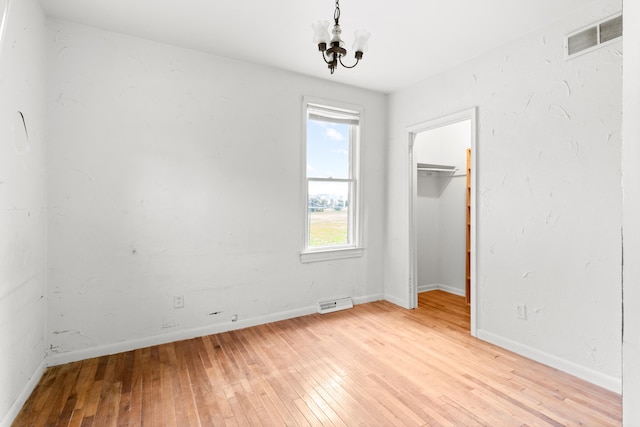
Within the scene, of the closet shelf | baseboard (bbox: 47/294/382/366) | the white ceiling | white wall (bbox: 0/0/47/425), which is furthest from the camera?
the closet shelf

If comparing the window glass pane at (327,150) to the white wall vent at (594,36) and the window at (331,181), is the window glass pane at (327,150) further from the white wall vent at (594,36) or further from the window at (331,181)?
the white wall vent at (594,36)

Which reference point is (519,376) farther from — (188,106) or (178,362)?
(188,106)

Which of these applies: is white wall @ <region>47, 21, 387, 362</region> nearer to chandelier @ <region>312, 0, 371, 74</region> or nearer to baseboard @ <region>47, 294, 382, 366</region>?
baseboard @ <region>47, 294, 382, 366</region>

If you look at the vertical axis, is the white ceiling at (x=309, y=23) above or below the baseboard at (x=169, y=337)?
above

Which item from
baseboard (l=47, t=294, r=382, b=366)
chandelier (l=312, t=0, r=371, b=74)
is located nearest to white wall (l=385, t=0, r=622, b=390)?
chandelier (l=312, t=0, r=371, b=74)

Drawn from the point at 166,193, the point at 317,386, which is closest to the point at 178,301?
the point at 166,193

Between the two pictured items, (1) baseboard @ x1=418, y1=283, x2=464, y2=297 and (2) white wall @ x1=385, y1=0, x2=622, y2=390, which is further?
(1) baseboard @ x1=418, y1=283, x2=464, y2=297

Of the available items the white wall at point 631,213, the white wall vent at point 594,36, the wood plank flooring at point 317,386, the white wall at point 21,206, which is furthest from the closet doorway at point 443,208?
the white wall at point 631,213

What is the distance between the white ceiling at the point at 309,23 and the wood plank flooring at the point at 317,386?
2.75 m

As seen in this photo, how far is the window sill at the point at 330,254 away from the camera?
3803 millimetres

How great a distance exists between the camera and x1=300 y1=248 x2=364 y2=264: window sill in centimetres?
380

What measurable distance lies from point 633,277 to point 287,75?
3669 mm

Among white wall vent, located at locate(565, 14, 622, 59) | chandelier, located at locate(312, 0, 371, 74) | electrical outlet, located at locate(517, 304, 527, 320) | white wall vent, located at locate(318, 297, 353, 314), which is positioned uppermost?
white wall vent, located at locate(565, 14, 622, 59)

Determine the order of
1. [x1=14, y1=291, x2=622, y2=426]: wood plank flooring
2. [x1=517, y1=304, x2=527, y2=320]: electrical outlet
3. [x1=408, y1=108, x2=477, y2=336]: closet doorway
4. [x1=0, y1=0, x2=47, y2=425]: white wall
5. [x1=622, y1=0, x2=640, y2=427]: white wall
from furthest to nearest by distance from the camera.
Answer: [x1=408, y1=108, x2=477, y2=336]: closet doorway → [x1=517, y1=304, x2=527, y2=320]: electrical outlet → [x1=14, y1=291, x2=622, y2=426]: wood plank flooring → [x1=0, y1=0, x2=47, y2=425]: white wall → [x1=622, y1=0, x2=640, y2=427]: white wall
